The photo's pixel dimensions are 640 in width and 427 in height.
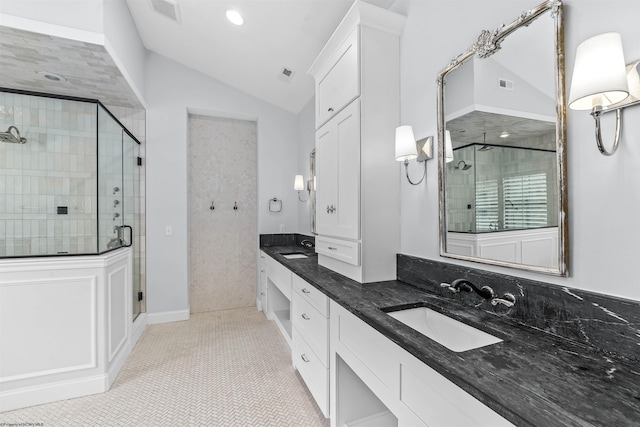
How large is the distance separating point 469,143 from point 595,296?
0.82 m

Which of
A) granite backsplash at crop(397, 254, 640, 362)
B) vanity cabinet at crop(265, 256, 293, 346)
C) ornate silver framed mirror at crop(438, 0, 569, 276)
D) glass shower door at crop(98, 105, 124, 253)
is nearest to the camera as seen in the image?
granite backsplash at crop(397, 254, 640, 362)

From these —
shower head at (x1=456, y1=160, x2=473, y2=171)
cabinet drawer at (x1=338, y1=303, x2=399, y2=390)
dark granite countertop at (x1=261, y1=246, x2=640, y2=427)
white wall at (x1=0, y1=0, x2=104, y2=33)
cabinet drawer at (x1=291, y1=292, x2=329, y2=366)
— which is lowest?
cabinet drawer at (x1=291, y1=292, x2=329, y2=366)

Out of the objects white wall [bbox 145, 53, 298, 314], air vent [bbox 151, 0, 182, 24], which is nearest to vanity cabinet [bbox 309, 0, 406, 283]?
air vent [bbox 151, 0, 182, 24]

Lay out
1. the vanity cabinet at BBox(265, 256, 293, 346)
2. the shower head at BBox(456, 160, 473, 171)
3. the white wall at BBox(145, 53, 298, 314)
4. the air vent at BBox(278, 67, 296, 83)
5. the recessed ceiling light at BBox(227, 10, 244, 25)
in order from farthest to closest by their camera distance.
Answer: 1. the white wall at BBox(145, 53, 298, 314)
2. the air vent at BBox(278, 67, 296, 83)
3. the vanity cabinet at BBox(265, 256, 293, 346)
4. the recessed ceiling light at BBox(227, 10, 244, 25)
5. the shower head at BBox(456, 160, 473, 171)

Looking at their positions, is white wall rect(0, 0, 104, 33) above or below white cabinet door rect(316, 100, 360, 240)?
above

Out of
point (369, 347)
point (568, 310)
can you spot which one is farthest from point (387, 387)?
point (568, 310)

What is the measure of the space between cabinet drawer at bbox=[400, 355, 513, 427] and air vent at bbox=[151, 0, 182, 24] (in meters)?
3.29

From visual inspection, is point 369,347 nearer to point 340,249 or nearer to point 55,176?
point 340,249

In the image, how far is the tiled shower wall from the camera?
89.4 inches

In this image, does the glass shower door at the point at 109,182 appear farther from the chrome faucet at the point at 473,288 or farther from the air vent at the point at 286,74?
the chrome faucet at the point at 473,288

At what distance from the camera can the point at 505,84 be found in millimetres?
1301

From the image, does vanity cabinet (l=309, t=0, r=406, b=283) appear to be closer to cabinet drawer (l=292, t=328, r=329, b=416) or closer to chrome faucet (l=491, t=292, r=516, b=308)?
cabinet drawer (l=292, t=328, r=329, b=416)

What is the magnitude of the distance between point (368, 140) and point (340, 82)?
525 millimetres

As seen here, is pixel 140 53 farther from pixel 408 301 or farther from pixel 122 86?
pixel 408 301
